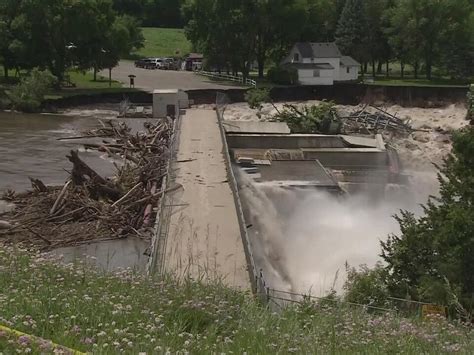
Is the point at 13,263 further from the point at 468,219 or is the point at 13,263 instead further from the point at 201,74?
the point at 201,74

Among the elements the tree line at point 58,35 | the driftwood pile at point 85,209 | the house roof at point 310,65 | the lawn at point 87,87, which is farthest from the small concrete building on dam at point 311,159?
the house roof at point 310,65

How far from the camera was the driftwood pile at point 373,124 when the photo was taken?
40594 mm

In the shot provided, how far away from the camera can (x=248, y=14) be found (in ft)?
239

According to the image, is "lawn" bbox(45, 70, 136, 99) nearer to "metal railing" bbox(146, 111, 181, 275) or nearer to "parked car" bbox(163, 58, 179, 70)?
"parked car" bbox(163, 58, 179, 70)

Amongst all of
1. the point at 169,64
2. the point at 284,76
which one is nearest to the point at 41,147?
the point at 284,76

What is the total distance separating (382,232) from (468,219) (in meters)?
10.8

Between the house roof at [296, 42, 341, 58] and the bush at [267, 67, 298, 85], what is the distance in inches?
168

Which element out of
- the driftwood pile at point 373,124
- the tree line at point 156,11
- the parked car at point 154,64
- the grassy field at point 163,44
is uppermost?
the tree line at point 156,11

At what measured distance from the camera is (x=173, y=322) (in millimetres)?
6367

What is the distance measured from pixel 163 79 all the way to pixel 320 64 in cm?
1648

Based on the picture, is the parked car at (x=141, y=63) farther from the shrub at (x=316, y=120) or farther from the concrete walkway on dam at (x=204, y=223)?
the concrete walkway on dam at (x=204, y=223)

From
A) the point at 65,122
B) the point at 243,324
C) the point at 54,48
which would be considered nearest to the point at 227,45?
the point at 54,48

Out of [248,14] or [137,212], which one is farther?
[248,14]

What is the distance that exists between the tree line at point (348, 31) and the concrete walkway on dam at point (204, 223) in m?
45.5
